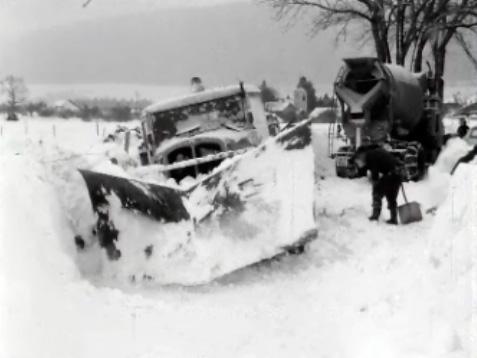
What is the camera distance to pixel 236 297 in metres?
6.70

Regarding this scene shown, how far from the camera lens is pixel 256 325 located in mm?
5879

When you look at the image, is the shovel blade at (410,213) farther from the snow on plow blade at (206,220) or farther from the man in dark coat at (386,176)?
the snow on plow blade at (206,220)

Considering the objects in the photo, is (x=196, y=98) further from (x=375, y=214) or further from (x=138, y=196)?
(x=138, y=196)

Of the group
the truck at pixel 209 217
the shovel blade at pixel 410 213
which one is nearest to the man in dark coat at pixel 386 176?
the shovel blade at pixel 410 213

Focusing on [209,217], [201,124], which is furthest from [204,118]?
[209,217]

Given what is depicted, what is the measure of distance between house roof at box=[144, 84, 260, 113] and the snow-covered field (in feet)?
9.07

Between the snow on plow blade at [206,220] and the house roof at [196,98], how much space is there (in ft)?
10.7

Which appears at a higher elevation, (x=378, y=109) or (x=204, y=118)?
(x=204, y=118)

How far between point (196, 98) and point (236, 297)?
5113 millimetres

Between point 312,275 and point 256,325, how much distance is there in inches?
67.1

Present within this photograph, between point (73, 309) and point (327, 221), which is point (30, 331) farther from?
point (327, 221)

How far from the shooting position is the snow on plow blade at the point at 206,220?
23.2 feet

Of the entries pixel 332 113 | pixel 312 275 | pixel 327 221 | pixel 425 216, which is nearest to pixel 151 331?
pixel 312 275

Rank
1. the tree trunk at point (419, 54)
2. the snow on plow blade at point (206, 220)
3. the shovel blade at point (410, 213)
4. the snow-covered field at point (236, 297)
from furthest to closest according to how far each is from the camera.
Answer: the tree trunk at point (419, 54) → the shovel blade at point (410, 213) → the snow on plow blade at point (206, 220) → the snow-covered field at point (236, 297)
